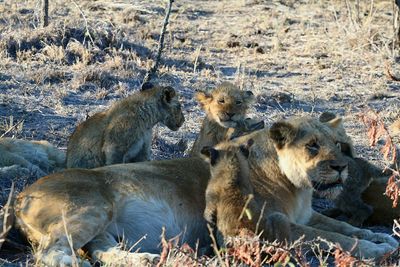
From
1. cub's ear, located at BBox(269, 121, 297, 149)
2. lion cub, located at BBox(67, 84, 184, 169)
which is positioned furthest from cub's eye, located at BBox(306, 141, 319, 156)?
lion cub, located at BBox(67, 84, 184, 169)

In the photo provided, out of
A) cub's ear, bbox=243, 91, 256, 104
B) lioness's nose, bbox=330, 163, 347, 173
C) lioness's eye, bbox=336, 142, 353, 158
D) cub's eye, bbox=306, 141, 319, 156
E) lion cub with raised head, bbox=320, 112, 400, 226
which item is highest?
cub's eye, bbox=306, 141, 319, 156

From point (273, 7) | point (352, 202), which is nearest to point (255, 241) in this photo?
point (352, 202)

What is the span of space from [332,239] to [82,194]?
1.79 metres

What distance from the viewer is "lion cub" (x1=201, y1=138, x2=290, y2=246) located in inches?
239

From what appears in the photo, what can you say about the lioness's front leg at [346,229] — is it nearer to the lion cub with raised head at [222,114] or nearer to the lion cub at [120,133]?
the lion cub with raised head at [222,114]

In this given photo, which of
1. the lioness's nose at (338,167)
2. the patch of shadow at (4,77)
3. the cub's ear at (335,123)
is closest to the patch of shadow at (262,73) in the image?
the patch of shadow at (4,77)

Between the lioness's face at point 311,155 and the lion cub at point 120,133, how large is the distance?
2.12m

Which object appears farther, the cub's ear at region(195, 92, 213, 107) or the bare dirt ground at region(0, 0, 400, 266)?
the bare dirt ground at region(0, 0, 400, 266)

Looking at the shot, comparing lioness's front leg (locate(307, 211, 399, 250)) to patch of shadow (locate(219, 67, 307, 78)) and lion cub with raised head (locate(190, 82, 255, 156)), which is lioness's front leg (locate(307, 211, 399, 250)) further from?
patch of shadow (locate(219, 67, 307, 78))

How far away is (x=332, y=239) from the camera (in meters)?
6.70

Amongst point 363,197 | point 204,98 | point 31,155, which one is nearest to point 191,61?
point 204,98

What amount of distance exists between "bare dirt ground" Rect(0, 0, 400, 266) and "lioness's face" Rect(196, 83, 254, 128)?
646 millimetres

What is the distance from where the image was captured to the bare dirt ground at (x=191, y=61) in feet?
36.9

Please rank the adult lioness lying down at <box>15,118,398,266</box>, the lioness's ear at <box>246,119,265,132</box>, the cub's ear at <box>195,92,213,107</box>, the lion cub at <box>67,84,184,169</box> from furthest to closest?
1. the cub's ear at <box>195,92,213,107</box>
2. the lion cub at <box>67,84,184,169</box>
3. the lioness's ear at <box>246,119,265,132</box>
4. the adult lioness lying down at <box>15,118,398,266</box>
